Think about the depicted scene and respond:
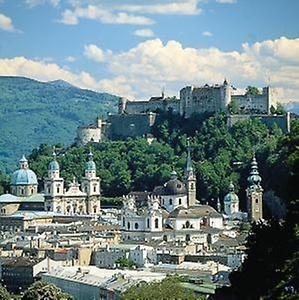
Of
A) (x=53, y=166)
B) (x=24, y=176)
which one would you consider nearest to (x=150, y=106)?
(x=24, y=176)

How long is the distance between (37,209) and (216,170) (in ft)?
44.8

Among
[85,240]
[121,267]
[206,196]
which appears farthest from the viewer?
[206,196]

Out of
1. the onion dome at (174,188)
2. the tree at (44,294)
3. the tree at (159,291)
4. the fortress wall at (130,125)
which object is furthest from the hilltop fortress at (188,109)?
the tree at (159,291)

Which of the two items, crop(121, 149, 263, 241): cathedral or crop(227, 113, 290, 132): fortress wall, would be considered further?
crop(227, 113, 290, 132): fortress wall

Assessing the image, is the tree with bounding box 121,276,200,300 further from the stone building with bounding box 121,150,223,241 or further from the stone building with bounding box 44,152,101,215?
the stone building with bounding box 44,152,101,215

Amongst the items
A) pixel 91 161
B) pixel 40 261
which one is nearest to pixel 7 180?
pixel 91 161

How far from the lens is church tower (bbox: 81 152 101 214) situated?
319ft

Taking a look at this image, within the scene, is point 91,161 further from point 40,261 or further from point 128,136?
point 40,261

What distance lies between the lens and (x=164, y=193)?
291ft

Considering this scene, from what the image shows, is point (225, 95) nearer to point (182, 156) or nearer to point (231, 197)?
point (182, 156)

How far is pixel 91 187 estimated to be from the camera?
322 ft

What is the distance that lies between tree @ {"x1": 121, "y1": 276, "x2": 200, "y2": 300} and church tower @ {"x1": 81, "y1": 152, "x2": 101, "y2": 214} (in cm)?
4196

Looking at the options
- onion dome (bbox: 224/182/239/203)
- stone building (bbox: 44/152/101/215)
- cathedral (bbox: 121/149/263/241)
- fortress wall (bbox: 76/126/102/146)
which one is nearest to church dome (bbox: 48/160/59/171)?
stone building (bbox: 44/152/101/215)

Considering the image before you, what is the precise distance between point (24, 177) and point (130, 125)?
1418 centimetres
